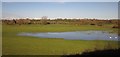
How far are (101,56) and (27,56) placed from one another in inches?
202

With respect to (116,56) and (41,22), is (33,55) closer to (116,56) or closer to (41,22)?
(116,56)

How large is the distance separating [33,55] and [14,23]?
154 ft

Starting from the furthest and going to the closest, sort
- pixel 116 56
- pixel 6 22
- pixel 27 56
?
pixel 6 22, pixel 27 56, pixel 116 56

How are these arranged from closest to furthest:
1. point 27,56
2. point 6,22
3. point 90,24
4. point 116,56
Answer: point 116,56, point 27,56, point 6,22, point 90,24

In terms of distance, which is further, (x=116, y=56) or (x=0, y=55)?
(x=0, y=55)

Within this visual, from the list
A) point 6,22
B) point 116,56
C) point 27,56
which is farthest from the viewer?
point 6,22

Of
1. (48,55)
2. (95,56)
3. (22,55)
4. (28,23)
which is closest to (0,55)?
(22,55)

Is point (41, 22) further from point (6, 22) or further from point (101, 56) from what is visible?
point (101, 56)

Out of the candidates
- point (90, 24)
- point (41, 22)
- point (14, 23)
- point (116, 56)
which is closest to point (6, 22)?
point (14, 23)

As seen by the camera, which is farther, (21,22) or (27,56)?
(21,22)

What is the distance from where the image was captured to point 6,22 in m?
58.9

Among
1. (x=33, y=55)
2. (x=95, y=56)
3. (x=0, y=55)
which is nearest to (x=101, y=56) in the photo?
(x=95, y=56)

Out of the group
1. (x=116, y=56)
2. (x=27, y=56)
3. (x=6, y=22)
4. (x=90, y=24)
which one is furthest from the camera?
(x=90, y=24)

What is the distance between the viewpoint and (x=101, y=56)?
49.3 ft
